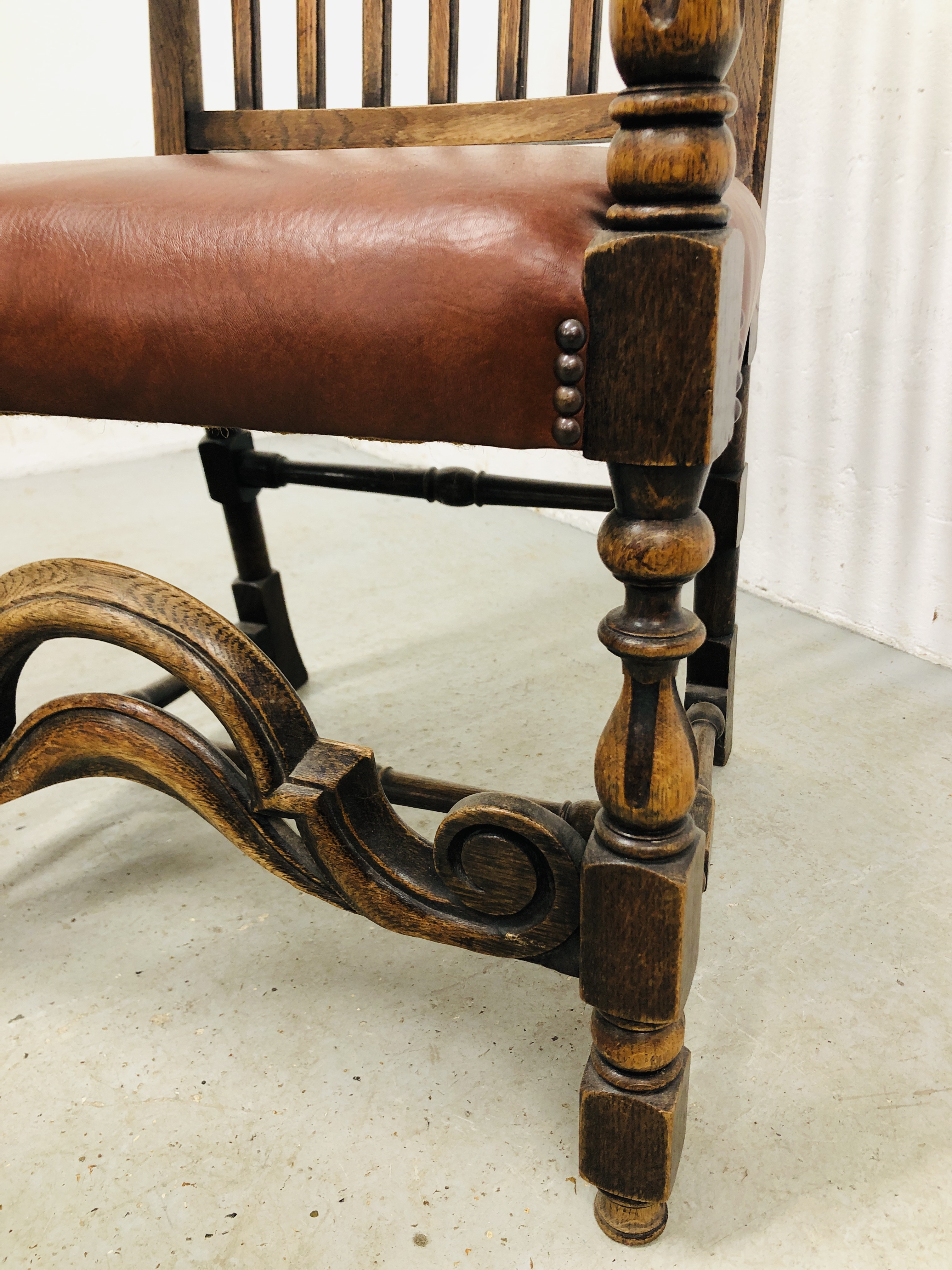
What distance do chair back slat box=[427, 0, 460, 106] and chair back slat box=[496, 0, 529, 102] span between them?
36mm

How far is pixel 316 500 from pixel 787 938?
149 centimetres

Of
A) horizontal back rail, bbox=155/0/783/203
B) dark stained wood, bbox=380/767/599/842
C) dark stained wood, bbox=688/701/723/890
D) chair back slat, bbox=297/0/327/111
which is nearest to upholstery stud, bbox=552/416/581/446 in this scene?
dark stained wood, bbox=688/701/723/890

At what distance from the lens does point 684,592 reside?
1562 mm

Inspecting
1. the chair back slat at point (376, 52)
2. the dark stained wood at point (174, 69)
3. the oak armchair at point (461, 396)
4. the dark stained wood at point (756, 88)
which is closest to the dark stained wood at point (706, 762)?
the oak armchair at point (461, 396)

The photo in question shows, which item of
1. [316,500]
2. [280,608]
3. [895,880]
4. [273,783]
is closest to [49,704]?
[273,783]

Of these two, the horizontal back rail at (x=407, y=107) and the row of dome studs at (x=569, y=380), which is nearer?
the row of dome studs at (x=569, y=380)

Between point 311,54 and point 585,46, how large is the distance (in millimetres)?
239

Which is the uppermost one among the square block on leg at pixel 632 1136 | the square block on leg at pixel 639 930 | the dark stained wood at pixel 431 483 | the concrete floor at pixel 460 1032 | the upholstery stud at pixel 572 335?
the upholstery stud at pixel 572 335

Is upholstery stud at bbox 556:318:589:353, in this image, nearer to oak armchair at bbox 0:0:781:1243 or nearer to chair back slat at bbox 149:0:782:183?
oak armchair at bbox 0:0:781:1243

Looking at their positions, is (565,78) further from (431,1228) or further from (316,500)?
(431,1228)

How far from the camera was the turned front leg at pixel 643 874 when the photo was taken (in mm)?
479

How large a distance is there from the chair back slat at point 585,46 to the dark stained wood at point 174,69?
0.34 meters

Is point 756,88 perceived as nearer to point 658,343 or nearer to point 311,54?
point 311,54

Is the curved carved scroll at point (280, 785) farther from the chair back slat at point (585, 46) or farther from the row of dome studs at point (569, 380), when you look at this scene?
the chair back slat at point (585, 46)
